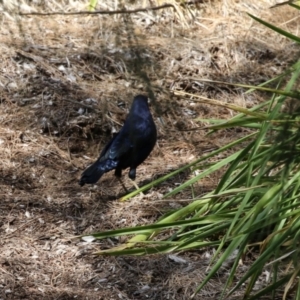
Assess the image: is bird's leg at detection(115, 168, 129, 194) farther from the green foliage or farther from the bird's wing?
the green foliage

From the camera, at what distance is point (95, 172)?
4.47 meters

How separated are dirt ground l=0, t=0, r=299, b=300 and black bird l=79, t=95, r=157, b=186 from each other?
0.54 ft

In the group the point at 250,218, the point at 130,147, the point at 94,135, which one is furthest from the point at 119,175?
the point at 250,218

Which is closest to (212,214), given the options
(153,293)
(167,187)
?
(153,293)

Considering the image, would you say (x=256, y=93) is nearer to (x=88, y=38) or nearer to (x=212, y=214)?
(x=88, y=38)

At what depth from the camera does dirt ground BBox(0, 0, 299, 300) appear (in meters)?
3.70

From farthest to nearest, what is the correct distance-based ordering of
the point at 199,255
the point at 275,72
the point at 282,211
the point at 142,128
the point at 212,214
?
the point at 275,72
the point at 142,128
the point at 199,255
the point at 212,214
the point at 282,211

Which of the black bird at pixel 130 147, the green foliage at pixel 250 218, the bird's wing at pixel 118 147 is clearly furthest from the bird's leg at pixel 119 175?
the green foliage at pixel 250 218

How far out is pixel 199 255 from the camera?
3.86 m

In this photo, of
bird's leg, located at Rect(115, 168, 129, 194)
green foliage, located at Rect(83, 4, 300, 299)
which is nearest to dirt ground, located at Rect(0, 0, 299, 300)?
bird's leg, located at Rect(115, 168, 129, 194)

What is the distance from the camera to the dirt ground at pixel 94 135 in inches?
146

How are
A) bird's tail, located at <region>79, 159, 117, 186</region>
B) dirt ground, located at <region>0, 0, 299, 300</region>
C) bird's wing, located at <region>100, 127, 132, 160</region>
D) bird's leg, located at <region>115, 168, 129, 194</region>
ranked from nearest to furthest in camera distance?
dirt ground, located at <region>0, 0, 299, 300</region> → bird's tail, located at <region>79, 159, 117, 186</region> → bird's wing, located at <region>100, 127, 132, 160</region> → bird's leg, located at <region>115, 168, 129, 194</region>

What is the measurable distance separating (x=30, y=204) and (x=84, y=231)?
0.45 metres

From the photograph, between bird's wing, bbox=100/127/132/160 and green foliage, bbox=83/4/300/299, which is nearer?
green foliage, bbox=83/4/300/299
